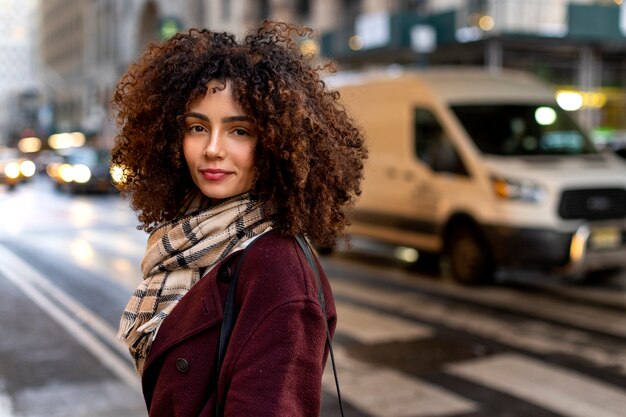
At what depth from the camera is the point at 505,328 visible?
809 centimetres

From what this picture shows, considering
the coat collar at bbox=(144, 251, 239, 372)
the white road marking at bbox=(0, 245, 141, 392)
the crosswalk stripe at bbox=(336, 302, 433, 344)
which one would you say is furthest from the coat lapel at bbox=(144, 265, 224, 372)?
the crosswalk stripe at bbox=(336, 302, 433, 344)

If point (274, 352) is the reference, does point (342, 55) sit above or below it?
above

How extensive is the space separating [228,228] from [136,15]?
8114cm

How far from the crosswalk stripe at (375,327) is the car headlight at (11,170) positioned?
29059 mm

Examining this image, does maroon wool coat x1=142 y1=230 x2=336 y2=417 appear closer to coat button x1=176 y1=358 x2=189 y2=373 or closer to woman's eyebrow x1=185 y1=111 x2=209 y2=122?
coat button x1=176 y1=358 x2=189 y2=373

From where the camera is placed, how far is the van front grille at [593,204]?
32.5 ft

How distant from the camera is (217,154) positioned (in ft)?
6.26

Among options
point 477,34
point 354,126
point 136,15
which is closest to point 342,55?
point 477,34

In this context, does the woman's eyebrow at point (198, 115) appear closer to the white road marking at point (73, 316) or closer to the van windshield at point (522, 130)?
the white road marking at point (73, 316)

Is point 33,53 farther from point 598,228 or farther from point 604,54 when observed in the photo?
point 598,228

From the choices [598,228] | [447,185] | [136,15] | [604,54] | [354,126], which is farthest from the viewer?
[136,15]

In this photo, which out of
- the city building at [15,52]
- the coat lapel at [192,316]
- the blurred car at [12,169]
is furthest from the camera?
the city building at [15,52]

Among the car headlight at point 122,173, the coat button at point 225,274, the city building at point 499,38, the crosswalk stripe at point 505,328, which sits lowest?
the crosswalk stripe at point 505,328

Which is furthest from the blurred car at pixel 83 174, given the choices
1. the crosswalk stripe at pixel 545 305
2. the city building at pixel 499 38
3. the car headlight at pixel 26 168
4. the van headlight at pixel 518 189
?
the van headlight at pixel 518 189
